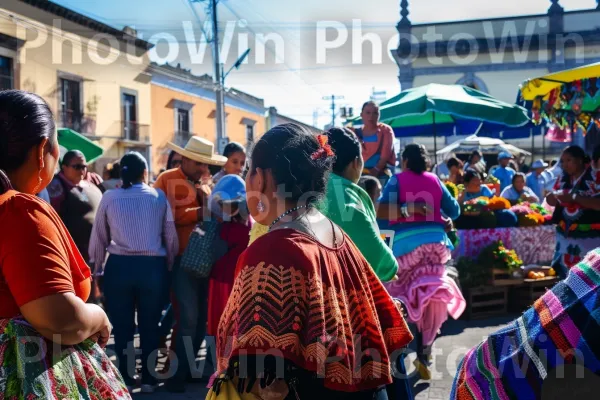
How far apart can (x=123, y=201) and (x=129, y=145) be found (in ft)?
79.9

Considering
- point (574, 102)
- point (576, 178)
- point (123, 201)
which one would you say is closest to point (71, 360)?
point (123, 201)

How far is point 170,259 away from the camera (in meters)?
4.70

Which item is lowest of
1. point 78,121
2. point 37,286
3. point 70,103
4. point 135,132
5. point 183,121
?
point 37,286

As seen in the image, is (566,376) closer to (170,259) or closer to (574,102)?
(170,259)

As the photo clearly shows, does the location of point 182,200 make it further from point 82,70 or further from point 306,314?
point 82,70

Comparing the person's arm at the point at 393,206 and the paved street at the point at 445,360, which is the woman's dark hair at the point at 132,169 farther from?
the person's arm at the point at 393,206

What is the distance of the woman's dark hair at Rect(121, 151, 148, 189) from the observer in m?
4.52

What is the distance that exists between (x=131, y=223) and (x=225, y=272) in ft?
2.62

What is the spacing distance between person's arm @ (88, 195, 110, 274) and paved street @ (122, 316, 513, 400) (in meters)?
1.08

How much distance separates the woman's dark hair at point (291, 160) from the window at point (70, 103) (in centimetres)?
2421

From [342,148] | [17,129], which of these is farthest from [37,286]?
[342,148]

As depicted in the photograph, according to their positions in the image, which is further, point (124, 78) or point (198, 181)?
point (124, 78)

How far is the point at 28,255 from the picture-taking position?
1.66m

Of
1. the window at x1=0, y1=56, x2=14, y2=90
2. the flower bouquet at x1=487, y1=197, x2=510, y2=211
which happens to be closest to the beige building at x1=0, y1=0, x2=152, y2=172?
the window at x1=0, y1=56, x2=14, y2=90
